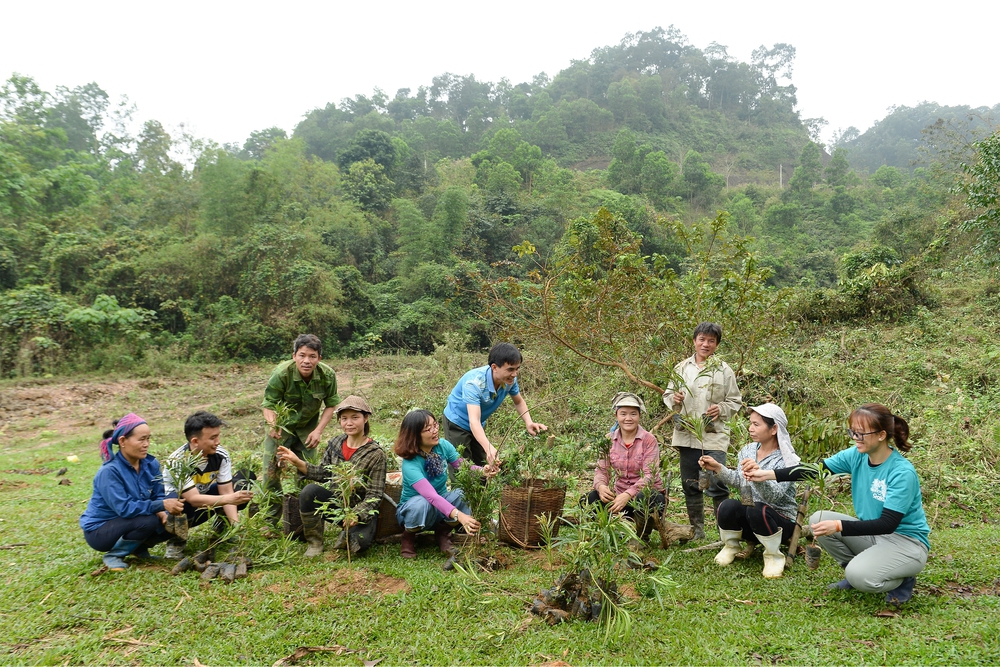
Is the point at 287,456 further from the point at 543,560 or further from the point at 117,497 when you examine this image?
the point at 543,560

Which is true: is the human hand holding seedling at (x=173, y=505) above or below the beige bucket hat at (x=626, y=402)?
below

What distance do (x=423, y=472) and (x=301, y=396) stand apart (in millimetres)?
1349

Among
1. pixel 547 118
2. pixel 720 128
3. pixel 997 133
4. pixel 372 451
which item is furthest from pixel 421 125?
pixel 372 451

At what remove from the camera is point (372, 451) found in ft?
13.2

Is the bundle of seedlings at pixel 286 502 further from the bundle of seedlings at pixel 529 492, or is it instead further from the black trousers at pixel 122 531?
the bundle of seedlings at pixel 529 492

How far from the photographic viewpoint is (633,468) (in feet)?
13.2

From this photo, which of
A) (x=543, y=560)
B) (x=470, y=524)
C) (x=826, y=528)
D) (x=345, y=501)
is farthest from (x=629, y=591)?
(x=345, y=501)

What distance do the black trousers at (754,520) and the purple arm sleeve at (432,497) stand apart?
6.02 ft

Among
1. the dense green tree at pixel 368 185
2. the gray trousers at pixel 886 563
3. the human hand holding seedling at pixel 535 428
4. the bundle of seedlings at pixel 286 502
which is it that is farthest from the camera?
the dense green tree at pixel 368 185

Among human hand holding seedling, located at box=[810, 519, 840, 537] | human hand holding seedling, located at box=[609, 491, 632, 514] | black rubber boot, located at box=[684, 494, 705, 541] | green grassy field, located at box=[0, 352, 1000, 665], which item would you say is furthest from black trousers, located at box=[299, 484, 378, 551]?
human hand holding seedling, located at box=[810, 519, 840, 537]

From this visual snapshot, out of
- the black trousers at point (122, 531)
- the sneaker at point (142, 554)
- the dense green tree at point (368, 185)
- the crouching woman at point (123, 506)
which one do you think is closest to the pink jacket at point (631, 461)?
the crouching woman at point (123, 506)

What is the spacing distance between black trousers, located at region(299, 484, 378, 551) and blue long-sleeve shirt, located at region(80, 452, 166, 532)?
91cm

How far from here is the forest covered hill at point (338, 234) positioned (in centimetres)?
1522

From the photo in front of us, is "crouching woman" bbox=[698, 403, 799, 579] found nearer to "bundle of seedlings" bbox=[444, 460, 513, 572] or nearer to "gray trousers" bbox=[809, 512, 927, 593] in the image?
"gray trousers" bbox=[809, 512, 927, 593]
